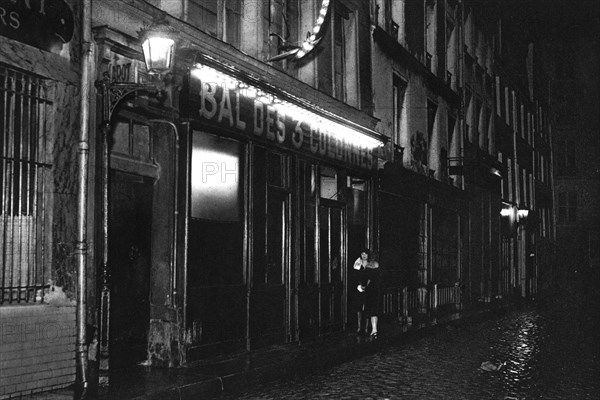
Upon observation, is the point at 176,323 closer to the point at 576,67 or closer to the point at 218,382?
the point at 218,382

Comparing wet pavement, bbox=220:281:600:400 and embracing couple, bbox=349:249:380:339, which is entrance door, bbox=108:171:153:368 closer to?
wet pavement, bbox=220:281:600:400

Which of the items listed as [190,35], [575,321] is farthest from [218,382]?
[575,321]

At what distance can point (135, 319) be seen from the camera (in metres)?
10.4

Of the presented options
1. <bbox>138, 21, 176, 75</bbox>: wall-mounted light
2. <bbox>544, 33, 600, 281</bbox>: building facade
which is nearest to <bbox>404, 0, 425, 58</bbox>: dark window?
<bbox>138, 21, 176, 75</bbox>: wall-mounted light

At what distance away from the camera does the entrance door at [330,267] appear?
1514cm

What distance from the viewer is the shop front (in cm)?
1105

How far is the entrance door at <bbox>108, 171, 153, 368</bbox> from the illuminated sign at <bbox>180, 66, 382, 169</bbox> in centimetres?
145

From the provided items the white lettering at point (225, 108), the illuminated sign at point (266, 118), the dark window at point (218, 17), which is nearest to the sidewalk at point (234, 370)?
the illuminated sign at point (266, 118)

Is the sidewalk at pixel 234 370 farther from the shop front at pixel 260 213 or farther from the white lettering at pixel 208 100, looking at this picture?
the white lettering at pixel 208 100

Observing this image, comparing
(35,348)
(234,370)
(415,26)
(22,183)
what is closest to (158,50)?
(22,183)

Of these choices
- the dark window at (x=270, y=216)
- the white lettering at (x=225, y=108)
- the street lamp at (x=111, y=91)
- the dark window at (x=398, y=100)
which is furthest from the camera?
the dark window at (x=398, y=100)

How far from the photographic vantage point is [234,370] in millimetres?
9930

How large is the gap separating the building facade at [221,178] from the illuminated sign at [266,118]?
0.12 feet

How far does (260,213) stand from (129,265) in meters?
3.16
